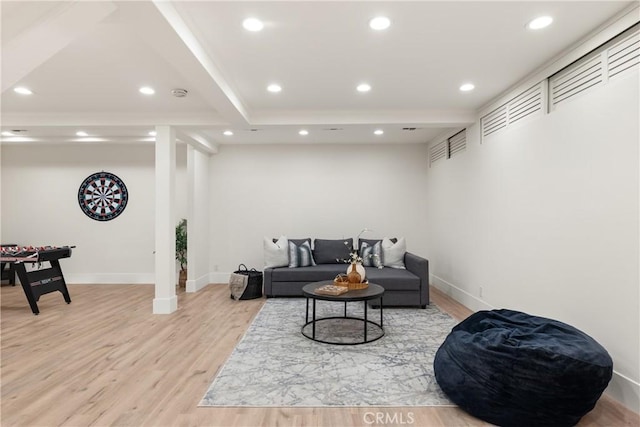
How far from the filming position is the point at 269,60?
125 inches

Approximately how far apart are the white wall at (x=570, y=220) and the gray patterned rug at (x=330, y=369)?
102 centimetres

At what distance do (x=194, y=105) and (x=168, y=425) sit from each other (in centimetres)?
344

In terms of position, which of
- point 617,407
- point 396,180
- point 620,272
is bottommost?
point 617,407

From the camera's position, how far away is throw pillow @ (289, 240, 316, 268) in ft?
18.9

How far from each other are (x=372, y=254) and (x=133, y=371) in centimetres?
363

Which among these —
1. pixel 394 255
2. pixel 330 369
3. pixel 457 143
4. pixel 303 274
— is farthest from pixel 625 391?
pixel 303 274

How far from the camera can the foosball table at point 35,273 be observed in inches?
184

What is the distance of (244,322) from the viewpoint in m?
4.31

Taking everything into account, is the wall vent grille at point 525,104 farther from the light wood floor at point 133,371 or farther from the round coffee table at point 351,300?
the light wood floor at point 133,371

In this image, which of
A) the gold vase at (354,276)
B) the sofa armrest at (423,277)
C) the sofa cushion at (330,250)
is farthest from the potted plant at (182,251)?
the sofa armrest at (423,277)

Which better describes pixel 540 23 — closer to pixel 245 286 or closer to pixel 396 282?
pixel 396 282

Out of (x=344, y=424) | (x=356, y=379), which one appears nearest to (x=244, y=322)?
(x=356, y=379)

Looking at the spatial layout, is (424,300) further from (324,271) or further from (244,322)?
(244,322)

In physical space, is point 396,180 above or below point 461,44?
below
